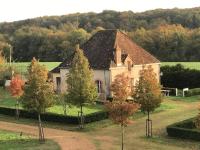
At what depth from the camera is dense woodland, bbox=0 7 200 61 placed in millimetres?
114500

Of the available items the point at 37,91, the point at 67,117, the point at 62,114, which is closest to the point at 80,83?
the point at 67,117

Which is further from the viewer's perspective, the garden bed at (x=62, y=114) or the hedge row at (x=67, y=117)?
the garden bed at (x=62, y=114)

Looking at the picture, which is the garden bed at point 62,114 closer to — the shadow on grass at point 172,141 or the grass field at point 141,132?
the grass field at point 141,132

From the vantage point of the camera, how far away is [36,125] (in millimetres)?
53812

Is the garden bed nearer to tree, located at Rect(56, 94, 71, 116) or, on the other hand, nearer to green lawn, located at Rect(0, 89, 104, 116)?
green lawn, located at Rect(0, 89, 104, 116)

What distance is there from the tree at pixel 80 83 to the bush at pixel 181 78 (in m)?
31.0

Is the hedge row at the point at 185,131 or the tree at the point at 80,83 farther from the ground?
the tree at the point at 80,83

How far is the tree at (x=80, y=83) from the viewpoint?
5116 cm

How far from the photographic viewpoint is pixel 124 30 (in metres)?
147

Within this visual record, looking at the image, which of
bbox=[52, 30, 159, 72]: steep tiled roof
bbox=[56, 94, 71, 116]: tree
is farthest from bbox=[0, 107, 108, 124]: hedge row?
bbox=[52, 30, 159, 72]: steep tiled roof

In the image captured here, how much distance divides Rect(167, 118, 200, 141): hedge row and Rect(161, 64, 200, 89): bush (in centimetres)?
3189

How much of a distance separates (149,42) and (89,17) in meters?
68.2

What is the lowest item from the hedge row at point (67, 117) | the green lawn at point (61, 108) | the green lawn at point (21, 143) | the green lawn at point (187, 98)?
the green lawn at point (21, 143)

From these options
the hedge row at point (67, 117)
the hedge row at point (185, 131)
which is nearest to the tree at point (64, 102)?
the hedge row at point (67, 117)
